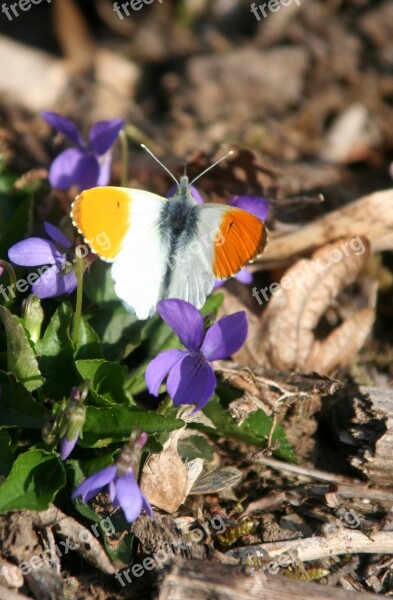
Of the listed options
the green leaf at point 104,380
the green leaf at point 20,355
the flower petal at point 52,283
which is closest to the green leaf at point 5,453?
the green leaf at point 20,355

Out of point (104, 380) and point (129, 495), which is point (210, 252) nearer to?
point (104, 380)

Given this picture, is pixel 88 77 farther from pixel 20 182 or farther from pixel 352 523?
pixel 352 523

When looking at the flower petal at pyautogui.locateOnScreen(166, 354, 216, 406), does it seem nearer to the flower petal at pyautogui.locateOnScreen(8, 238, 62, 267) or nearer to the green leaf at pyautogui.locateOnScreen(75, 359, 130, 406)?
the green leaf at pyautogui.locateOnScreen(75, 359, 130, 406)

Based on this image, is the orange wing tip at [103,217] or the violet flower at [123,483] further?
the orange wing tip at [103,217]

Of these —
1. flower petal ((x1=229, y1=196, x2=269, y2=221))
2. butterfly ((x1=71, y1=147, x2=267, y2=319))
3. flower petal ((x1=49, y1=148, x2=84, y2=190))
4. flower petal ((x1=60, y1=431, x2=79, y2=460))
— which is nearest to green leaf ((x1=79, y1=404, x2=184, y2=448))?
flower petal ((x1=60, y1=431, x2=79, y2=460))

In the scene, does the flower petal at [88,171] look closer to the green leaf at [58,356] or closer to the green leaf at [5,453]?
the green leaf at [58,356]

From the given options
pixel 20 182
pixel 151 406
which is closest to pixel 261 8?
pixel 20 182

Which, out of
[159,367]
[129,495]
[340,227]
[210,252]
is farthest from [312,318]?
[129,495]
